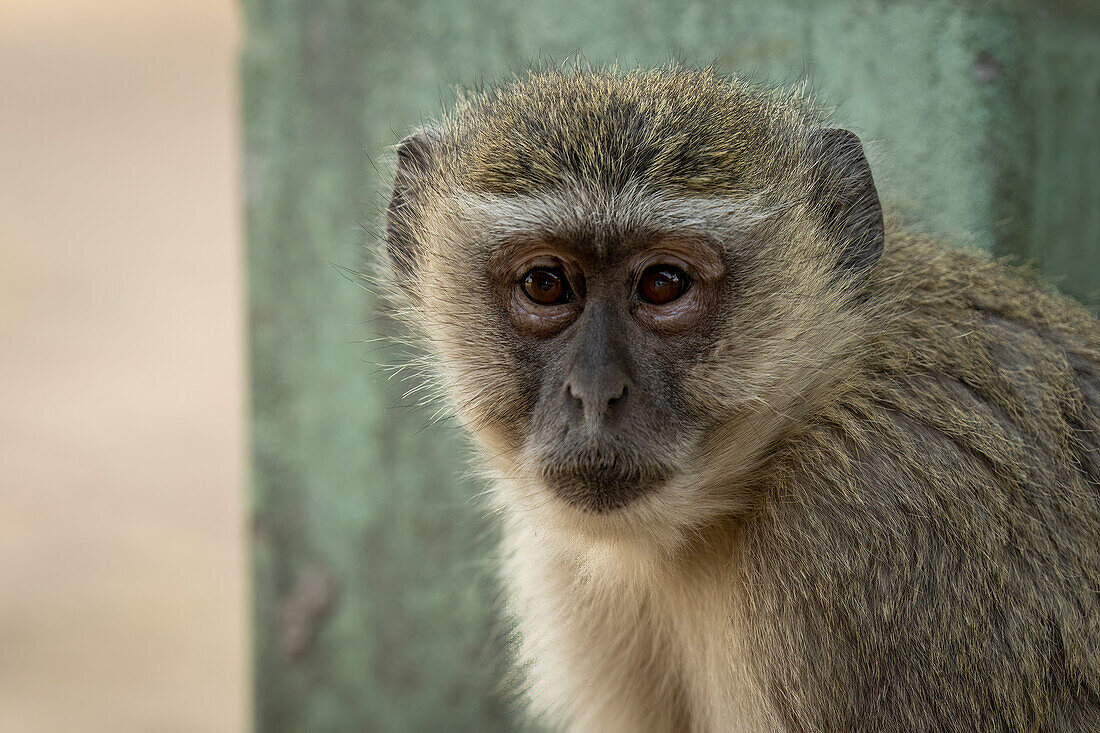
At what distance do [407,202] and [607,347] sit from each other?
33.1 inches

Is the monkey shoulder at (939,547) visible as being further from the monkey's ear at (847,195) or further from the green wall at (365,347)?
the green wall at (365,347)

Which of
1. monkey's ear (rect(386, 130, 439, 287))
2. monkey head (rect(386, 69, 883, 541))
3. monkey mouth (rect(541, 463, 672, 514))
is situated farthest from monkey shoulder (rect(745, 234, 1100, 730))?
monkey's ear (rect(386, 130, 439, 287))

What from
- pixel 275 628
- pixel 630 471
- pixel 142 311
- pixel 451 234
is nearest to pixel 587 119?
pixel 451 234

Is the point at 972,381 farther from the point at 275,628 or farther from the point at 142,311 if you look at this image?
the point at 142,311

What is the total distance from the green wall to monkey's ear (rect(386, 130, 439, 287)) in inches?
14.5

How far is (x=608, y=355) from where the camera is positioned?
2238 millimetres

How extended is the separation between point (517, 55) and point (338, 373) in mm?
1124

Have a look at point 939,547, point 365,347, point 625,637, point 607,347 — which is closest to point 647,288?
point 607,347

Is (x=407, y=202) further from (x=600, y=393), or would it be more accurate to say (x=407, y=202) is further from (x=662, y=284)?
(x=600, y=393)

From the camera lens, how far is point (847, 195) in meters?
2.57

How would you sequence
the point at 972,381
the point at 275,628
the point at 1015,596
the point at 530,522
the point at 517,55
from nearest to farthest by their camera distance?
1. the point at 1015,596
2. the point at 972,381
3. the point at 530,522
4. the point at 517,55
5. the point at 275,628

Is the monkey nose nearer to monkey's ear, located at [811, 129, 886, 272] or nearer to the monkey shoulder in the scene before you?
the monkey shoulder

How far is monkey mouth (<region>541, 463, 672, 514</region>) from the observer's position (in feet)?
7.36

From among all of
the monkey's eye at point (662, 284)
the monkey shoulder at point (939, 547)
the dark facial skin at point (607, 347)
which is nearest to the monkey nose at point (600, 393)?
the dark facial skin at point (607, 347)
